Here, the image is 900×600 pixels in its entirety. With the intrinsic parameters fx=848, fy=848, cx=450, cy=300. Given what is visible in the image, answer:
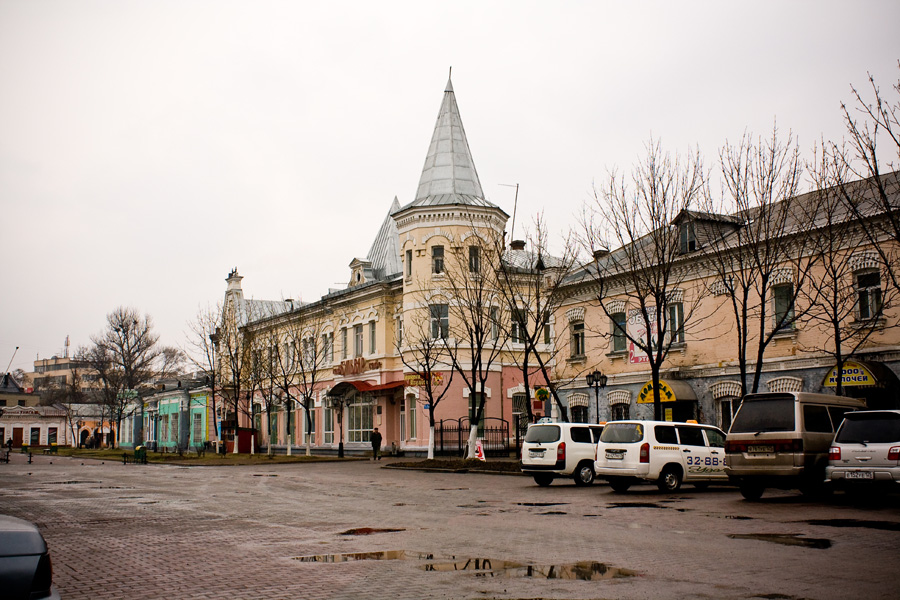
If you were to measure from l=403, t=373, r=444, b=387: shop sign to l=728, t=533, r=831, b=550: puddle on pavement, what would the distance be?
29.6 meters

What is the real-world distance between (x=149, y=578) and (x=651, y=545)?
6.33 meters

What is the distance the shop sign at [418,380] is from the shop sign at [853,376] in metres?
21.5

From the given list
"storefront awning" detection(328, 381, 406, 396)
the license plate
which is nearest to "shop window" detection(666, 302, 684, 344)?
the license plate

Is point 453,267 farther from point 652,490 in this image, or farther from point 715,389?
point 652,490

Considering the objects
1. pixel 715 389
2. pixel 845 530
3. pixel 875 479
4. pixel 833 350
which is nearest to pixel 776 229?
pixel 833 350

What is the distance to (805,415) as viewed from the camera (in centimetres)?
1767

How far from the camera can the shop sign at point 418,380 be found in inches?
1674

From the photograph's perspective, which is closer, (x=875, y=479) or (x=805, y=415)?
(x=875, y=479)

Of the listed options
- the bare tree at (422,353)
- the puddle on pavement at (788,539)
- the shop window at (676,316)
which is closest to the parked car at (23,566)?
the puddle on pavement at (788,539)

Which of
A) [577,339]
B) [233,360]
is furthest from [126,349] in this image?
[577,339]

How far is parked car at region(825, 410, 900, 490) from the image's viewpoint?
15.3 m

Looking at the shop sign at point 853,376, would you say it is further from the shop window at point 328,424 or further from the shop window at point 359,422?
the shop window at point 328,424

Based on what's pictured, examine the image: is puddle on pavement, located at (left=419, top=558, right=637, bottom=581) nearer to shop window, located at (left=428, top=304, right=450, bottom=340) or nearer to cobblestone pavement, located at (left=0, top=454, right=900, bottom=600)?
cobblestone pavement, located at (left=0, top=454, right=900, bottom=600)

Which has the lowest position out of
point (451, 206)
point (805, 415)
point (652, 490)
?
point (652, 490)
